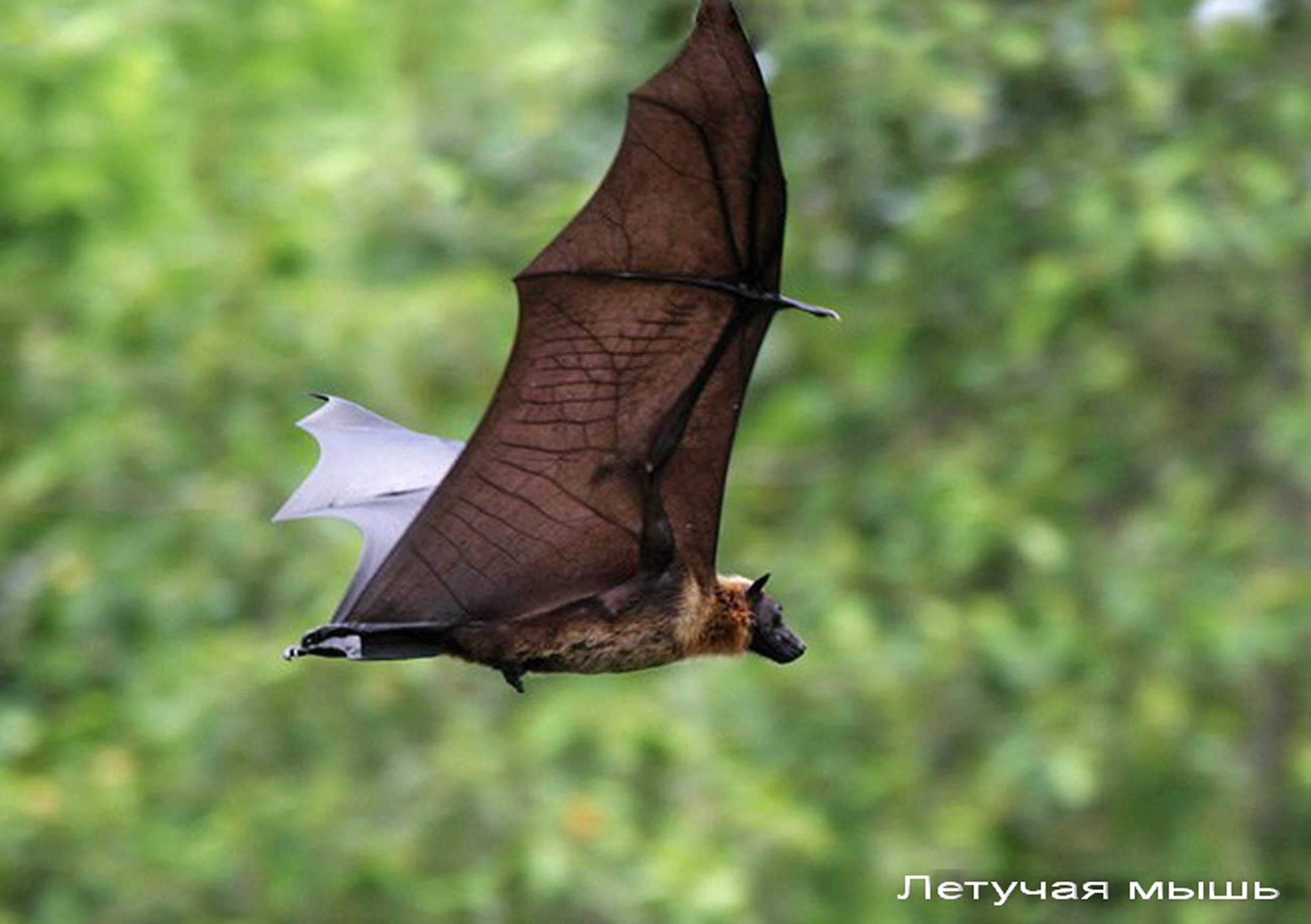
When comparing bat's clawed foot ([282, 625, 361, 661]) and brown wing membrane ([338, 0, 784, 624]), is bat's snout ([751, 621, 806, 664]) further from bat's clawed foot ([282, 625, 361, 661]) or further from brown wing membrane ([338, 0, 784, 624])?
bat's clawed foot ([282, 625, 361, 661])

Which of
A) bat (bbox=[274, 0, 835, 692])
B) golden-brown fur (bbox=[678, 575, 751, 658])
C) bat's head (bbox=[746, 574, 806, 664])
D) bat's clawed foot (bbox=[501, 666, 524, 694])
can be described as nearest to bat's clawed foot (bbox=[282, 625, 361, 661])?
bat (bbox=[274, 0, 835, 692])

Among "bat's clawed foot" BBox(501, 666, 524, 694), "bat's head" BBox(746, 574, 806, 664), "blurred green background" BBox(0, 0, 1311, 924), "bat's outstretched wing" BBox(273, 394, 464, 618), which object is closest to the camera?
"bat's clawed foot" BBox(501, 666, 524, 694)

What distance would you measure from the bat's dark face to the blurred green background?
344cm

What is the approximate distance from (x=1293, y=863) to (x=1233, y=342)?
5.11ft

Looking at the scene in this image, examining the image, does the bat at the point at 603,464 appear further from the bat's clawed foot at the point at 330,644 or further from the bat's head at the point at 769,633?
the bat's head at the point at 769,633

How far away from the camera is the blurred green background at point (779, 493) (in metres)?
6.28

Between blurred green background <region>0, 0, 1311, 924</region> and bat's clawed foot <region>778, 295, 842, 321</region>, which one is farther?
blurred green background <region>0, 0, 1311, 924</region>

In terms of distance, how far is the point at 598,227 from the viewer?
86.8 inches

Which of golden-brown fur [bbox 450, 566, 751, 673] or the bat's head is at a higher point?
the bat's head

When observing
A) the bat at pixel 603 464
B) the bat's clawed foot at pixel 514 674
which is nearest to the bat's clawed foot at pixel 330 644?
the bat at pixel 603 464

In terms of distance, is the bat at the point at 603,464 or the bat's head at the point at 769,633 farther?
the bat's head at the point at 769,633

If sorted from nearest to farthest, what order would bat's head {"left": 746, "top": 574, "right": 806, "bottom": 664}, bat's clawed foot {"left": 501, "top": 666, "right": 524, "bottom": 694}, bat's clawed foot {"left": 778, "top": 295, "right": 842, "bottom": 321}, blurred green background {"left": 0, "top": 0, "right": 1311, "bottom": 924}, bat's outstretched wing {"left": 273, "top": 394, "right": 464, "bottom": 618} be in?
bat's clawed foot {"left": 778, "top": 295, "right": 842, "bottom": 321} → bat's clawed foot {"left": 501, "top": 666, "right": 524, "bottom": 694} → bat's head {"left": 746, "top": 574, "right": 806, "bottom": 664} → bat's outstretched wing {"left": 273, "top": 394, "right": 464, "bottom": 618} → blurred green background {"left": 0, "top": 0, "right": 1311, "bottom": 924}

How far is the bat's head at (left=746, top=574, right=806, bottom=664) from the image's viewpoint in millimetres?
2533

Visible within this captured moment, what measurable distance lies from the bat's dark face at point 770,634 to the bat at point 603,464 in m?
0.15
